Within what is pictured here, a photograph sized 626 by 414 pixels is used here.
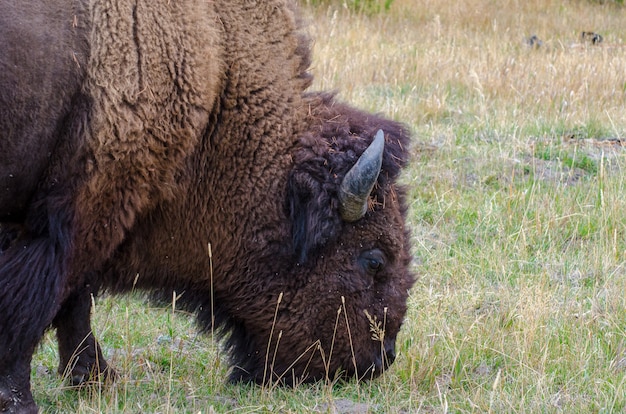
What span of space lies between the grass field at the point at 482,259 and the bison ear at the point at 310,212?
0.69 m

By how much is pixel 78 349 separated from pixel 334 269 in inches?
52.2

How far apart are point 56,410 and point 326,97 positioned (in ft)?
6.29

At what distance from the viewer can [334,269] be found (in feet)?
14.1

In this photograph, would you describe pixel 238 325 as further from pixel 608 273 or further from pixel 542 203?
pixel 542 203

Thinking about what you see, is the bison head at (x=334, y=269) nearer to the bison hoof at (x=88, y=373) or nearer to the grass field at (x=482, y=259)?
the grass field at (x=482, y=259)

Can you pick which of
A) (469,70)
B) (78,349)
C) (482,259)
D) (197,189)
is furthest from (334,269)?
(469,70)

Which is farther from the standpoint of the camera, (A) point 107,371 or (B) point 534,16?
(B) point 534,16

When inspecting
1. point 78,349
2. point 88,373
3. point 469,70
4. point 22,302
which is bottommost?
point 469,70

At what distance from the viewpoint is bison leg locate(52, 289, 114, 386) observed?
450 centimetres

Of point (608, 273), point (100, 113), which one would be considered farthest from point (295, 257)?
point (608, 273)

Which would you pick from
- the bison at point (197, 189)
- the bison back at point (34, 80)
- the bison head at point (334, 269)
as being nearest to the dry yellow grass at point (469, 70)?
the bison head at point (334, 269)

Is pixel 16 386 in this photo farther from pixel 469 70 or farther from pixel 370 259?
pixel 469 70

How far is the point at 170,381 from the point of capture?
14.0ft

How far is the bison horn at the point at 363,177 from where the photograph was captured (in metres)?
4.02
